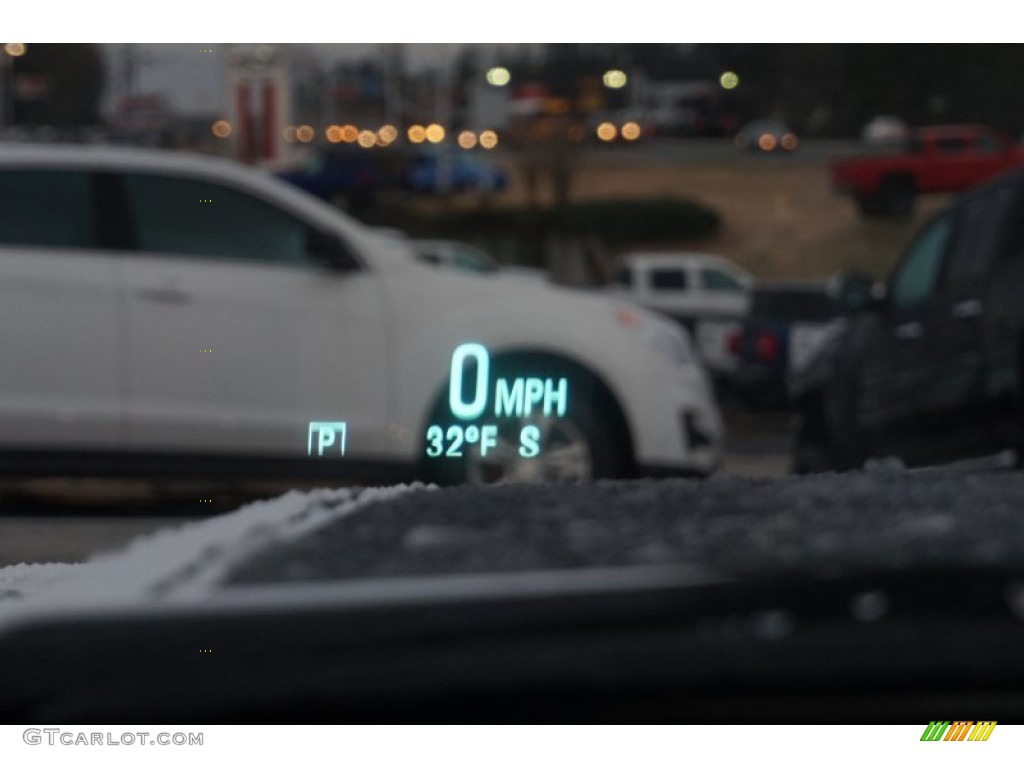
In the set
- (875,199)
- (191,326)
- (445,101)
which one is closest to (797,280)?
(875,199)

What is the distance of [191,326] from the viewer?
13.7ft

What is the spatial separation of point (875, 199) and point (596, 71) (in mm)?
964

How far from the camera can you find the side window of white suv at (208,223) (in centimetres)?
423

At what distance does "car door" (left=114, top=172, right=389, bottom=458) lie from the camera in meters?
4.15

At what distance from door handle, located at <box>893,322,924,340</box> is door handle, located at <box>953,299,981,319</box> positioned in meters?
0.12

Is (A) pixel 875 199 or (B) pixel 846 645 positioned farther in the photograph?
(A) pixel 875 199

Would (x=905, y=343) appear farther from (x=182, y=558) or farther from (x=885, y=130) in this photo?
(x=182, y=558)

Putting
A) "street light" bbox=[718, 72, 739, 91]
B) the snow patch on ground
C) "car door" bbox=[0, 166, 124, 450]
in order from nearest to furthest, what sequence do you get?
the snow patch on ground → "car door" bbox=[0, 166, 124, 450] → "street light" bbox=[718, 72, 739, 91]

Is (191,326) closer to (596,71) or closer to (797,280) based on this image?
(596,71)

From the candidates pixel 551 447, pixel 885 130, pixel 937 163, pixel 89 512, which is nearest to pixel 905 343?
pixel 937 163

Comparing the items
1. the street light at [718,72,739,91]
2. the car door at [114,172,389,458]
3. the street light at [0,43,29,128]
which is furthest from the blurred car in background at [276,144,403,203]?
the street light at [718,72,739,91]

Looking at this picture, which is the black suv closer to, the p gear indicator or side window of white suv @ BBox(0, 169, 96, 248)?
the p gear indicator

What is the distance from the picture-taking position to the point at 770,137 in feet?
14.5
